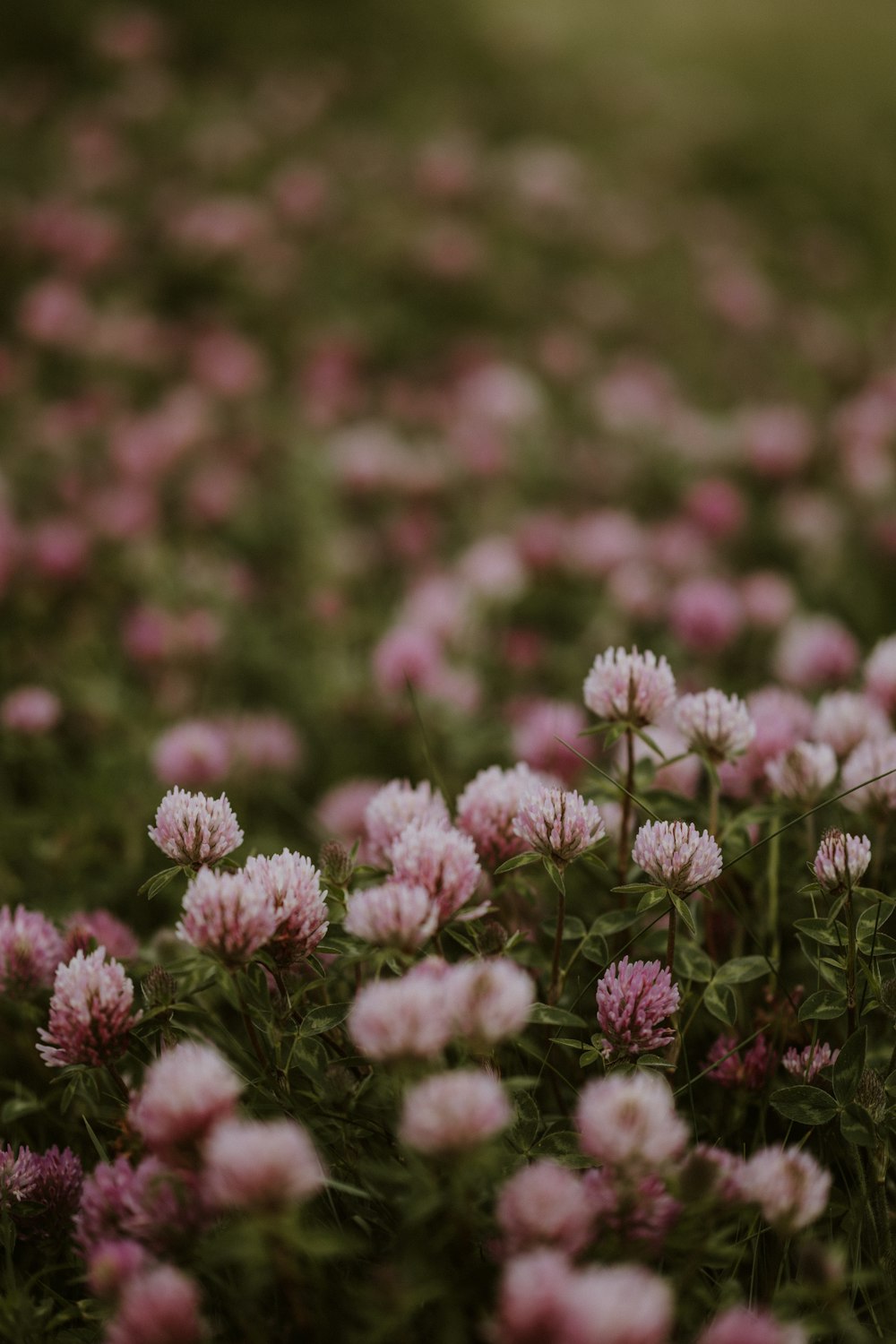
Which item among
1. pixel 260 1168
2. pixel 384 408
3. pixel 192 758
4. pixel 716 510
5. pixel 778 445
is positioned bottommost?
pixel 260 1168

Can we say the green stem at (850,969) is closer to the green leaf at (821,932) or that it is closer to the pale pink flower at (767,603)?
the green leaf at (821,932)

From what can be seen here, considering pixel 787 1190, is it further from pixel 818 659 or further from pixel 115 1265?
pixel 818 659

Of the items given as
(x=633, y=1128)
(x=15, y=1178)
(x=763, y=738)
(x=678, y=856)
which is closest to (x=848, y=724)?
(x=763, y=738)

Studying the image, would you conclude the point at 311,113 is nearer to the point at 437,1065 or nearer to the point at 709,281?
the point at 709,281

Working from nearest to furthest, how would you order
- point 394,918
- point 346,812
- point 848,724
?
point 394,918 < point 848,724 < point 346,812

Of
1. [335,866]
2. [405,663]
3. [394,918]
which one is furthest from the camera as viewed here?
[405,663]

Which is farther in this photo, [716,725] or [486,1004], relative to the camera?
[716,725]

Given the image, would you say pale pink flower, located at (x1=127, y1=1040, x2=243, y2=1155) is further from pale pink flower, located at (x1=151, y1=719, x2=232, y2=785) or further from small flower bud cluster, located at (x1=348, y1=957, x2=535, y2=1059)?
pale pink flower, located at (x1=151, y1=719, x2=232, y2=785)

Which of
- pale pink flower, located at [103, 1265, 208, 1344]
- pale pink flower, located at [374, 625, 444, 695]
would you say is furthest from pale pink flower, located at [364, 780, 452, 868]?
pale pink flower, located at [374, 625, 444, 695]

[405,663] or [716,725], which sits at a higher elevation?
[405,663]

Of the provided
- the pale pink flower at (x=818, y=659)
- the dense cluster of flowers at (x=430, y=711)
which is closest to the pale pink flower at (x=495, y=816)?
the dense cluster of flowers at (x=430, y=711)
